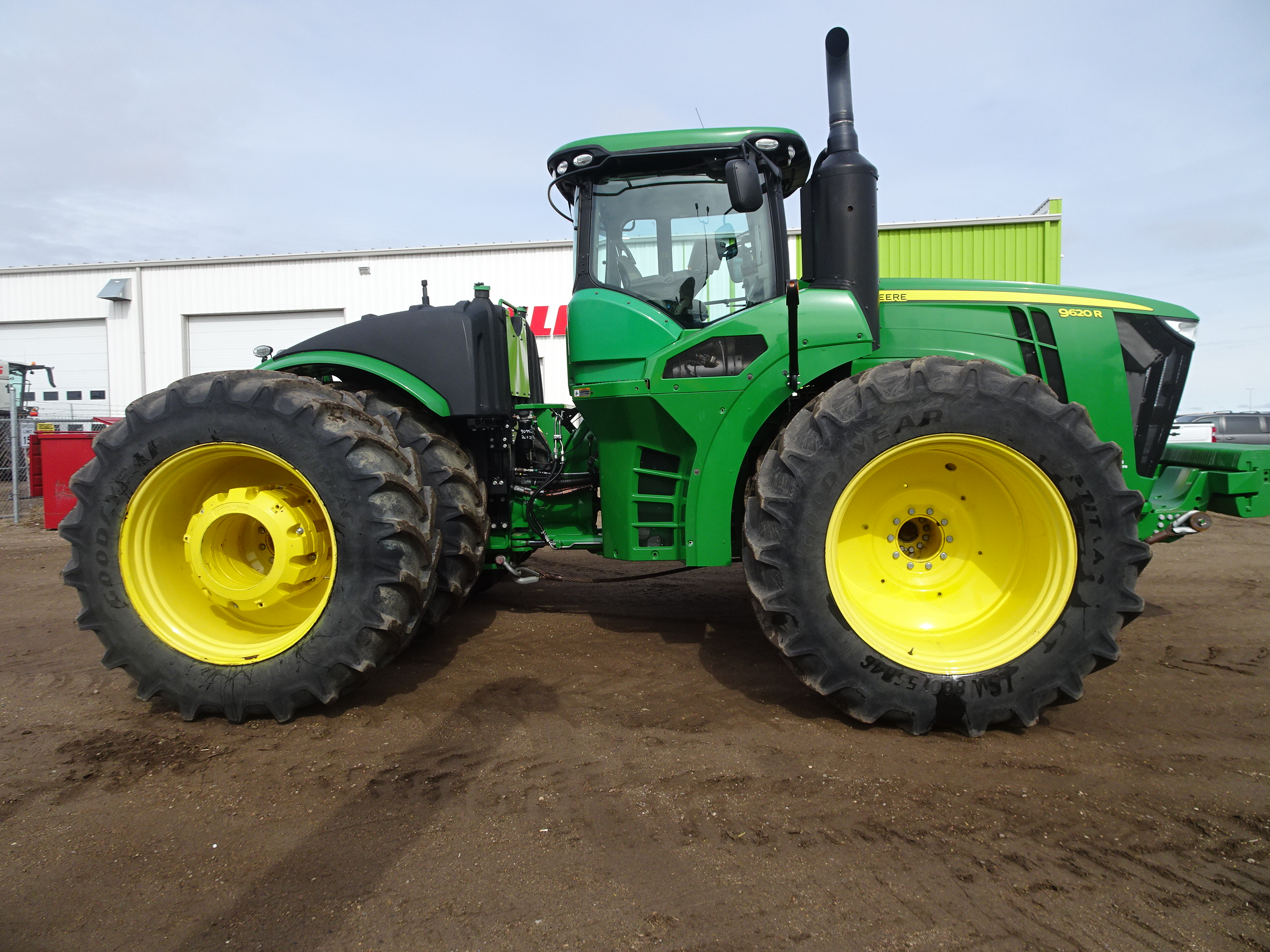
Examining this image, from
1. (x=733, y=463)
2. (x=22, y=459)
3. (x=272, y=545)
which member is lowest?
(x=272, y=545)

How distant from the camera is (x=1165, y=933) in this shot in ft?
6.15

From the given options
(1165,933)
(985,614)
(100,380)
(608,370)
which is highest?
(100,380)

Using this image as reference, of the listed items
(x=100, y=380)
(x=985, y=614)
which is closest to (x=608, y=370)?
(x=985, y=614)

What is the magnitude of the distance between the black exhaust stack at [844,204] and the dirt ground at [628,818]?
192 centimetres

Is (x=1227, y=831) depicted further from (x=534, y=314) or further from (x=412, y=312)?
(x=534, y=314)

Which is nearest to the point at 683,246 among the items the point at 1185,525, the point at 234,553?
the point at 234,553

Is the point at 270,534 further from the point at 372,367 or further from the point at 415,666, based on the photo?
the point at 415,666

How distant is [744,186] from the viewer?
3105mm

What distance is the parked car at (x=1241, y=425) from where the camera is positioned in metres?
15.9

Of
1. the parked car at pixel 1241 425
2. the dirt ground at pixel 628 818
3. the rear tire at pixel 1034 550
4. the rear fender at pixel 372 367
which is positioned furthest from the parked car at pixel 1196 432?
the rear fender at pixel 372 367

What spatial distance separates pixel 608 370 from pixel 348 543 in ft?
4.68

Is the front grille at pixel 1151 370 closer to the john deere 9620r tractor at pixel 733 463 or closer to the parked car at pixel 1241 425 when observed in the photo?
the john deere 9620r tractor at pixel 733 463

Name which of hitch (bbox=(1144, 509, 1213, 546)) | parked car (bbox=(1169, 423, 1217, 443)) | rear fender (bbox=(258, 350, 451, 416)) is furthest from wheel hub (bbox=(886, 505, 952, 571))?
parked car (bbox=(1169, 423, 1217, 443))

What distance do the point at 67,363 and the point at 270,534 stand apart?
66.1 ft
